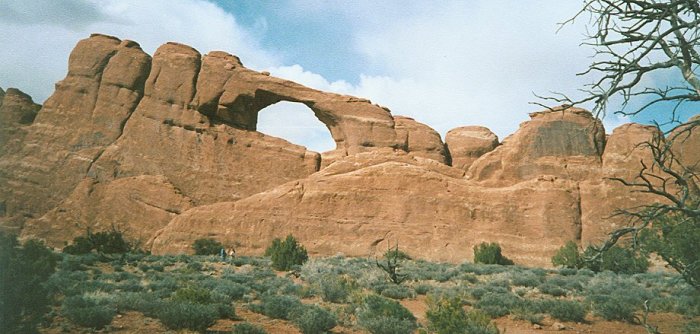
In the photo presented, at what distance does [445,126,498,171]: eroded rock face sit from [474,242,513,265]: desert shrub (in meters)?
18.8

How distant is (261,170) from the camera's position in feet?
146

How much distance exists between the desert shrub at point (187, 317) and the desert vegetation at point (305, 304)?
0.06ft

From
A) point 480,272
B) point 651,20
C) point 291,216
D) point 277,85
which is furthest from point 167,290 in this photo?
point 277,85

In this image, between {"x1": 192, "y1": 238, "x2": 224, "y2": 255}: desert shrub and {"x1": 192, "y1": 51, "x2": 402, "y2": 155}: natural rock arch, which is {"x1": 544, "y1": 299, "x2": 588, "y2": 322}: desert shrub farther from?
{"x1": 192, "y1": 51, "x2": 402, "y2": 155}: natural rock arch

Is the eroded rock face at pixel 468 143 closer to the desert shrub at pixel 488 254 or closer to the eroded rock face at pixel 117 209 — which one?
the desert shrub at pixel 488 254

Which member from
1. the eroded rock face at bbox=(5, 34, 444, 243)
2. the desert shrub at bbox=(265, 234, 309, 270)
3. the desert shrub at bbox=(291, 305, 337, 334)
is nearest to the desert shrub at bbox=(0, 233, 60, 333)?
the desert shrub at bbox=(291, 305, 337, 334)

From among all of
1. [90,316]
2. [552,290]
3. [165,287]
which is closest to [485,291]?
[552,290]

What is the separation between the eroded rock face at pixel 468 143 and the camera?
53375mm

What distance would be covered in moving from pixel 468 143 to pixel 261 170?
22.6m

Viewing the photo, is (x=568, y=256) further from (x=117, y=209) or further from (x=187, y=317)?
(x=117, y=209)

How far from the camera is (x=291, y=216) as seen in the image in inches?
1448

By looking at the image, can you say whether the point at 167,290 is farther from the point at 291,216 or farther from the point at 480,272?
the point at 291,216

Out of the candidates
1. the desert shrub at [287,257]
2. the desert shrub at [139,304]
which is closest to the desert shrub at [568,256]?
the desert shrub at [287,257]

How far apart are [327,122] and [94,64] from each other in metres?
22.4
